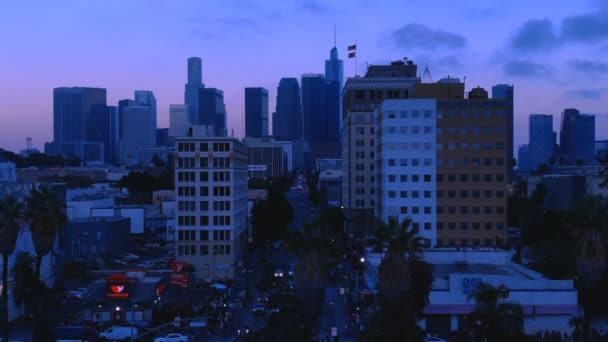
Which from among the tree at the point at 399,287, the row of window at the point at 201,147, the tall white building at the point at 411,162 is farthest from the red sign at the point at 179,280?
the tall white building at the point at 411,162

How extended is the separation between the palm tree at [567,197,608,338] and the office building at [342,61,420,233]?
64606 mm

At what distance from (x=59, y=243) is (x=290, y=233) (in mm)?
35841

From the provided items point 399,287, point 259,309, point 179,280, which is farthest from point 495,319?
point 179,280

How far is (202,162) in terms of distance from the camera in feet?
222

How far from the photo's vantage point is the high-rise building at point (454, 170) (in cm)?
7181

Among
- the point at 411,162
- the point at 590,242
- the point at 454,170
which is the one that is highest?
the point at 411,162

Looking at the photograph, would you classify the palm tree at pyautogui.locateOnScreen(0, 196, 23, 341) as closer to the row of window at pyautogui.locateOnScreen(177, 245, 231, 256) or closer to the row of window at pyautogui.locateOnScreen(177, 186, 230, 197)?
the row of window at pyautogui.locateOnScreen(177, 186, 230, 197)

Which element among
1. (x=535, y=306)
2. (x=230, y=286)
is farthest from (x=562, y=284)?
(x=230, y=286)

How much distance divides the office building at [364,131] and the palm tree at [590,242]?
64606mm

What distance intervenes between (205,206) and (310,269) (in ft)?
114

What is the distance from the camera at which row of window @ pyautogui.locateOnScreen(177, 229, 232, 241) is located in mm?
67125

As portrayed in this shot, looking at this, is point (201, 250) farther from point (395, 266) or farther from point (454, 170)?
point (395, 266)

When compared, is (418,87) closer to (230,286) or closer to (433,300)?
(230,286)

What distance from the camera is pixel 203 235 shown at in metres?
67.6
